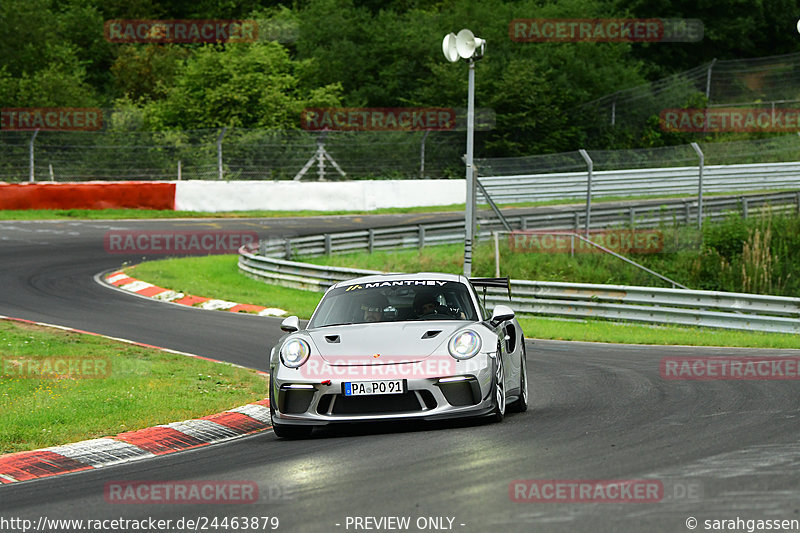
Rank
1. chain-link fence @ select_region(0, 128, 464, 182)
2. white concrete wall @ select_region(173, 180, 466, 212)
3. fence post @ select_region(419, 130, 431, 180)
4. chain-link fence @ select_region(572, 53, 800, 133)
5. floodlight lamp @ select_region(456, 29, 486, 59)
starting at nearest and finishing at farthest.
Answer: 1. floodlight lamp @ select_region(456, 29, 486, 59)
2. chain-link fence @ select_region(0, 128, 464, 182)
3. white concrete wall @ select_region(173, 180, 466, 212)
4. fence post @ select_region(419, 130, 431, 180)
5. chain-link fence @ select_region(572, 53, 800, 133)

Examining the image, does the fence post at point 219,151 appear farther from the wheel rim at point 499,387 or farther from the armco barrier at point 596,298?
the wheel rim at point 499,387

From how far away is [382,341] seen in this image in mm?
8703

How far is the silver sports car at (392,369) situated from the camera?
329 inches

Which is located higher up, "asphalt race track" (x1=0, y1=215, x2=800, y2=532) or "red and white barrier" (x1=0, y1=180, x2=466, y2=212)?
"red and white barrier" (x1=0, y1=180, x2=466, y2=212)

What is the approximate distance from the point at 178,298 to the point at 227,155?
15597 millimetres

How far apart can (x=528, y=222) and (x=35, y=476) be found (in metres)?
22.8

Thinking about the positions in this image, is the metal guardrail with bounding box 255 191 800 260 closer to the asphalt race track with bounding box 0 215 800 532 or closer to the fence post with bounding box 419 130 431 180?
the fence post with bounding box 419 130 431 180

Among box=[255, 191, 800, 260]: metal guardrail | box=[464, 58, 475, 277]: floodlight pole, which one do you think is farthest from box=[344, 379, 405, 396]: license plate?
box=[255, 191, 800, 260]: metal guardrail

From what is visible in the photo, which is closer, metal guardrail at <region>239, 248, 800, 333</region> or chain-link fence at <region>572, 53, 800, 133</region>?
metal guardrail at <region>239, 248, 800, 333</region>

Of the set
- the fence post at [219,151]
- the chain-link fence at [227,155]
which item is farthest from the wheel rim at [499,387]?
the fence post at [219,151]

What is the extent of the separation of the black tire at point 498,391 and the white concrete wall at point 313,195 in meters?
28.4

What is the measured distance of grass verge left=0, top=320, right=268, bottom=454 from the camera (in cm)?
907

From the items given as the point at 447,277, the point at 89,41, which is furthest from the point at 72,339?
the point at 89,41

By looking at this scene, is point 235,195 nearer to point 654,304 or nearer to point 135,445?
point 654,304
